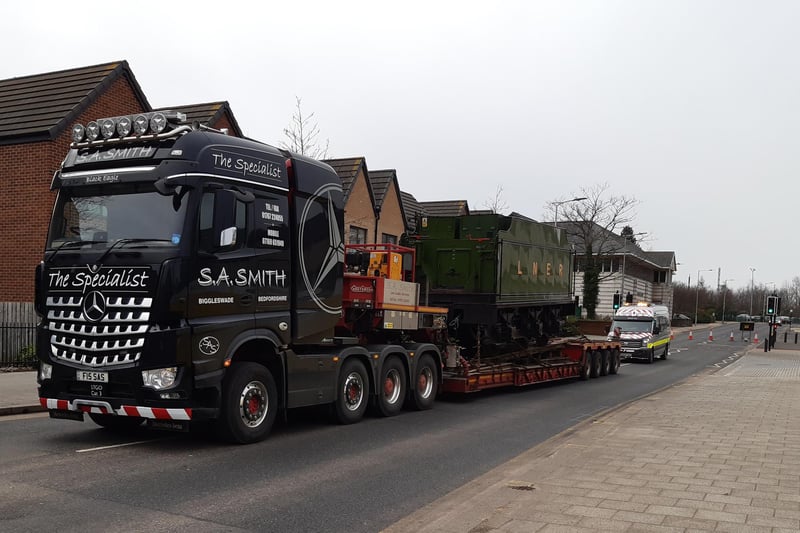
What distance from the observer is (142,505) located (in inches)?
239

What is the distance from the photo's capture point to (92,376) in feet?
26.7

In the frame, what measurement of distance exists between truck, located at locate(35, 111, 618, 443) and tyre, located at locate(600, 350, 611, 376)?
14516 millimetres

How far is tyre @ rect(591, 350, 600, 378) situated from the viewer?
22161 mm

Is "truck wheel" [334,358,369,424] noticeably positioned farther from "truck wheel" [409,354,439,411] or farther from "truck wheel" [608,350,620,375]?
"truck wheel" [608,350,620,375]

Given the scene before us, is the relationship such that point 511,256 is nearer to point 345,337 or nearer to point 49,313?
point 345,337

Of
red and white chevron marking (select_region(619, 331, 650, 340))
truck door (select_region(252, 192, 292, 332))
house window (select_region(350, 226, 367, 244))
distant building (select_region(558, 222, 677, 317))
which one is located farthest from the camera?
distant building (select_region(558, 222, 677, 317))

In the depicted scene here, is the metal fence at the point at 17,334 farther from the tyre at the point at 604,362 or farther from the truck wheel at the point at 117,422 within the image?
the tyre at the point at 604,362

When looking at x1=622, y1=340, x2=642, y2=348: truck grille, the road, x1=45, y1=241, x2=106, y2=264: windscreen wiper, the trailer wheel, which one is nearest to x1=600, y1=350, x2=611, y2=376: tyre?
the trailer wheel

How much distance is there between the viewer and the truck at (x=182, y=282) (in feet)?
26.2

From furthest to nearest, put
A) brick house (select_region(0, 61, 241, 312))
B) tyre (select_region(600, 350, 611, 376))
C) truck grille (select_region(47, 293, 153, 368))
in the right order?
tyre (select_region(600, 350, 611, 376)) → brick house (select_region(0, 61, 241, 312)) → truck grille (select_region(47, 293, 153, 368))

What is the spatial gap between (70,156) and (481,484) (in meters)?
6.28

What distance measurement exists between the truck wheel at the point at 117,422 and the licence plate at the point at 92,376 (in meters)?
1.39

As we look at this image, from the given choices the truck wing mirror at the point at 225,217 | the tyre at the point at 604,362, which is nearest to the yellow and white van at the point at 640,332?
the tyre at the point at 604,362

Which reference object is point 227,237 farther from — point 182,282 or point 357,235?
point 357,235
